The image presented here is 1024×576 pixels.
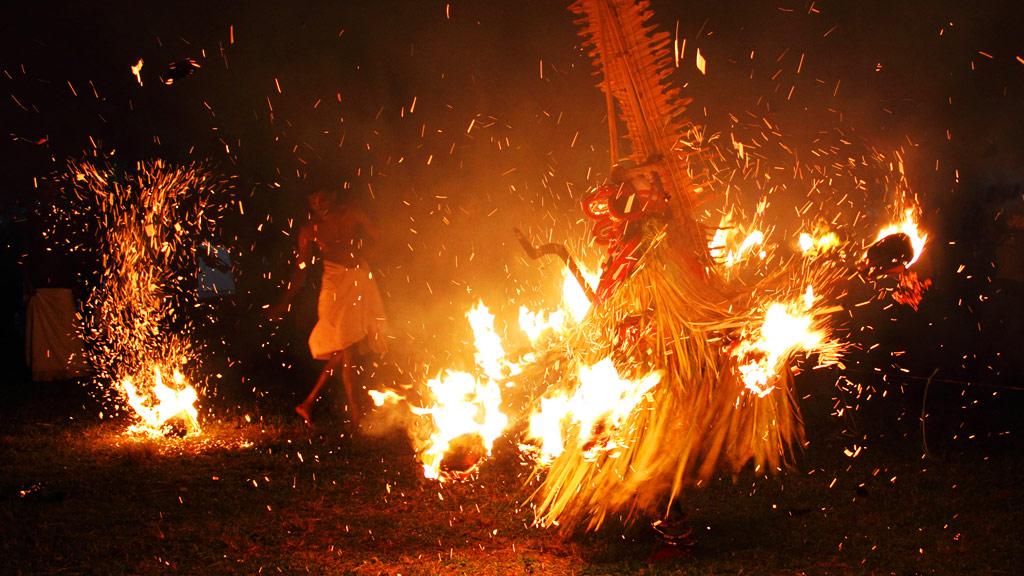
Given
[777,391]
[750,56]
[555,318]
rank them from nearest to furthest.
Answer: [777,391] → [555,318] → [750,56]

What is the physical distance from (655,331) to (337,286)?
134 inches

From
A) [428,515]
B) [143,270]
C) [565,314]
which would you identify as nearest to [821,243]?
[565,314]

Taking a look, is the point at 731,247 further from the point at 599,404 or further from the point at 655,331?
the point at 599,404

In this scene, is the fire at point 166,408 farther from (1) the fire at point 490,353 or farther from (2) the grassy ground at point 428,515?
(1) the fire at point 490,353

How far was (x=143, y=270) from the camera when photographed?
6.86 meters

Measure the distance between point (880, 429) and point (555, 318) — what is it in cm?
302

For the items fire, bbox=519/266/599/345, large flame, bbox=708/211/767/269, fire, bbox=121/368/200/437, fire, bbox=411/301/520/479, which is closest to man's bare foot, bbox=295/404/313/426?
fire, bbox=121/368/200/437

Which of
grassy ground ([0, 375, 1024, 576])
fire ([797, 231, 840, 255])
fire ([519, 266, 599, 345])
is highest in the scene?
fire ([797, 231, 840, 255])

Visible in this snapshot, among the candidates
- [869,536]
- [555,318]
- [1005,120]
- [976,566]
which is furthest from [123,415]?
[1005,120]

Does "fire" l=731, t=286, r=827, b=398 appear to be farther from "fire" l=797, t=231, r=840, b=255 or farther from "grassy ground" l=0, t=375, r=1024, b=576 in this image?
"grassy ground" l=0, t=375, r=1024, b=576

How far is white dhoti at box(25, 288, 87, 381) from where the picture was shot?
8453 millimetres

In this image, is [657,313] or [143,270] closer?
[657,313]

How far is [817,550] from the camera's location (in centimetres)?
352

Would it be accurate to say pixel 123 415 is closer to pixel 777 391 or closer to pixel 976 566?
pixel 777 391
